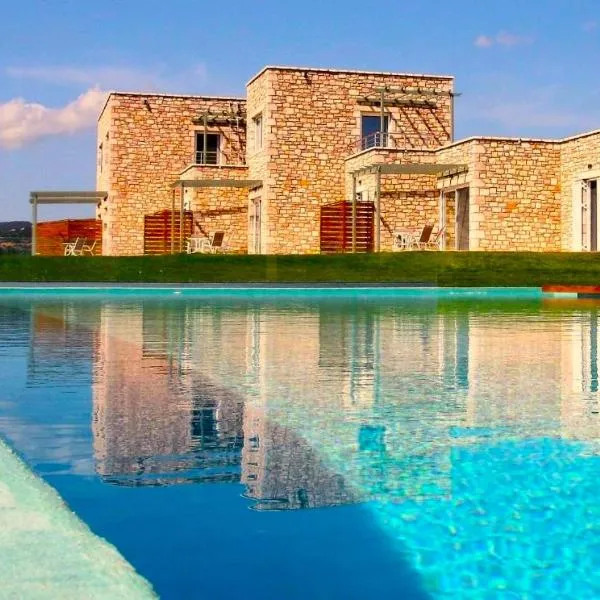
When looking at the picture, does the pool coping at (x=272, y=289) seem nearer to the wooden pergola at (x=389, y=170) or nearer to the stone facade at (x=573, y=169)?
the wooden pergola at (x=389, y=170)

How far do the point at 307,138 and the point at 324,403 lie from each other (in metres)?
26.0

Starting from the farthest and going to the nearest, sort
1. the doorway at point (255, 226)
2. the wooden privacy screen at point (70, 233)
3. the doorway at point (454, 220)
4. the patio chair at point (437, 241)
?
the wooden privacy screen at point (70, 233) → the doorway at point (255, 226) → the patio chair at point (437, 241) → the doorway at point (454, 220)

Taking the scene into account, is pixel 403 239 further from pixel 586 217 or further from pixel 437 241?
pixel 586 217

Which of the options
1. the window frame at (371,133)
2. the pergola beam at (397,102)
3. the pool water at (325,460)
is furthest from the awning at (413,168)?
the pool water at (325,460)

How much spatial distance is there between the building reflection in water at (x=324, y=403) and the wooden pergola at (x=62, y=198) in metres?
22.6

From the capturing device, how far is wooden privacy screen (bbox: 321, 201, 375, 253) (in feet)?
97.1

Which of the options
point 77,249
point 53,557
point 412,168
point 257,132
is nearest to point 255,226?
point 257,132

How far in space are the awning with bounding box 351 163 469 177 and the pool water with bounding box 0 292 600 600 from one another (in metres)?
Result: 18.4

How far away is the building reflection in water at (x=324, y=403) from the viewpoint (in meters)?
4.04

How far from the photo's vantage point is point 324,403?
19.0ft

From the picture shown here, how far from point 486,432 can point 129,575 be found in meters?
2.66

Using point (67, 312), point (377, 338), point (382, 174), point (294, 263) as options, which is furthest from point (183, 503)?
point (382, 174)

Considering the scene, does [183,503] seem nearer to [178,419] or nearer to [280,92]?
[178,419]

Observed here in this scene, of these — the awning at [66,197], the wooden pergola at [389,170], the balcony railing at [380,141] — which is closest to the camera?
the wooden pergola at [389,170]
